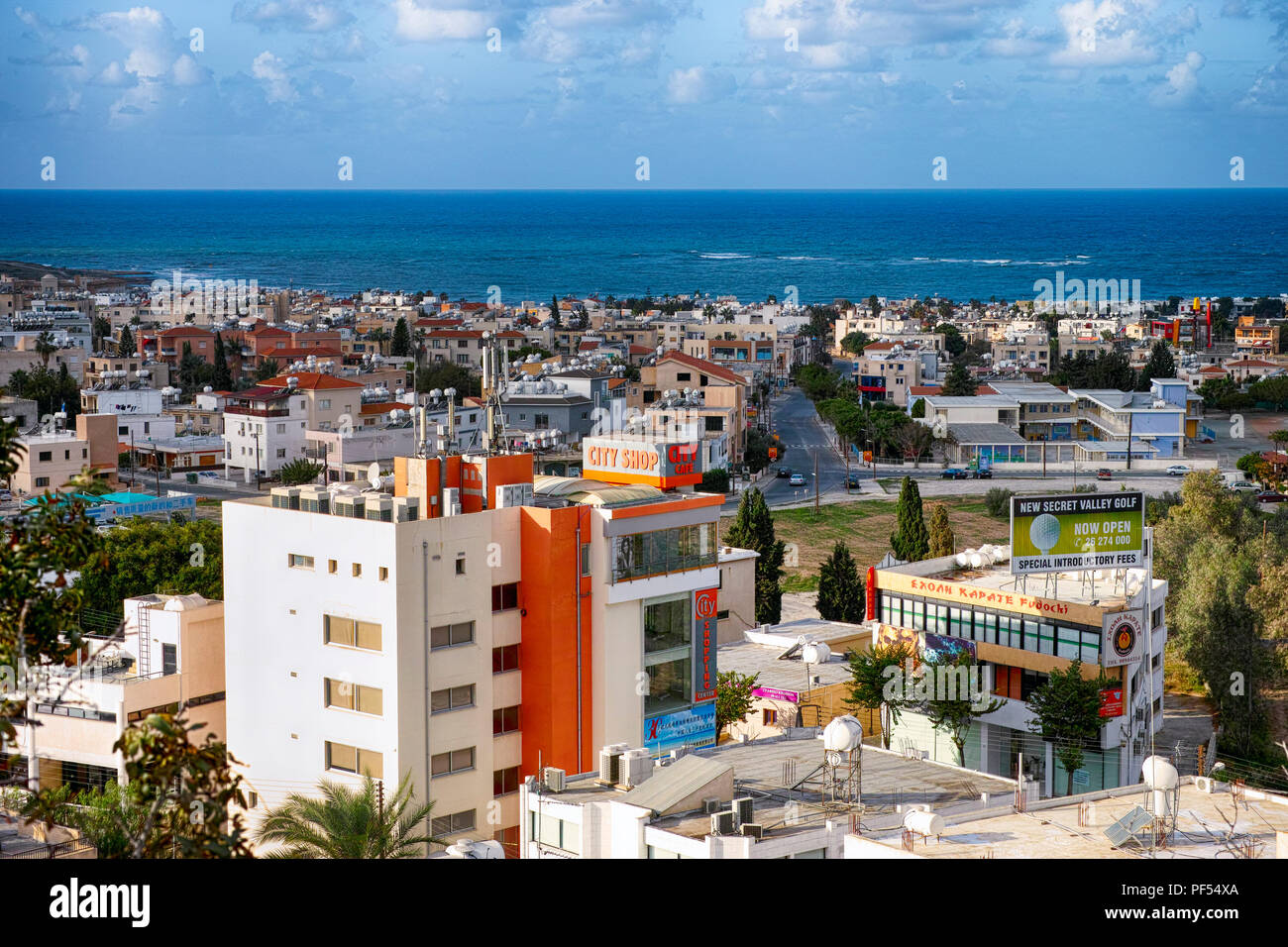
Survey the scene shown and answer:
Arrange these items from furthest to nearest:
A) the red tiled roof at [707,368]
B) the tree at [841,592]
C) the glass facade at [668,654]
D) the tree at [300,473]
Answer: the red tiled roof at [707,368] → the tree at [300,473] → the tree at [841,592] → the glass facade at [668,654]

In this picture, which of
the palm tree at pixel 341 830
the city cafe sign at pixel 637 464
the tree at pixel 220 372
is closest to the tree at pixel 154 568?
the city cafe sign at pixel 637 464

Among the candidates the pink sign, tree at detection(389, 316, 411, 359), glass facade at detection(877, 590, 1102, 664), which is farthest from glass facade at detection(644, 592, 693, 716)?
tree at detection(389, 316, 411, 359)

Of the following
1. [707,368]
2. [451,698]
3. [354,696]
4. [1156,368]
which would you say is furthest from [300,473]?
[1156,368]

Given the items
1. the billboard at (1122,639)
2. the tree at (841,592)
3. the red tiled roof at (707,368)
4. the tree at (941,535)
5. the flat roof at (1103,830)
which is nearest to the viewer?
the flat roof at (1103,830)

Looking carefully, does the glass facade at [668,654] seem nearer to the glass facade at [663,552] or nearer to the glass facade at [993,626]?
the glass facade at [663,552]

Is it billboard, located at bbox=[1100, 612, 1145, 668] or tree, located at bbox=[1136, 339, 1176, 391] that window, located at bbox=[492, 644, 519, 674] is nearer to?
billboard, located at bbox=[1100, 612, 1145, 668]
